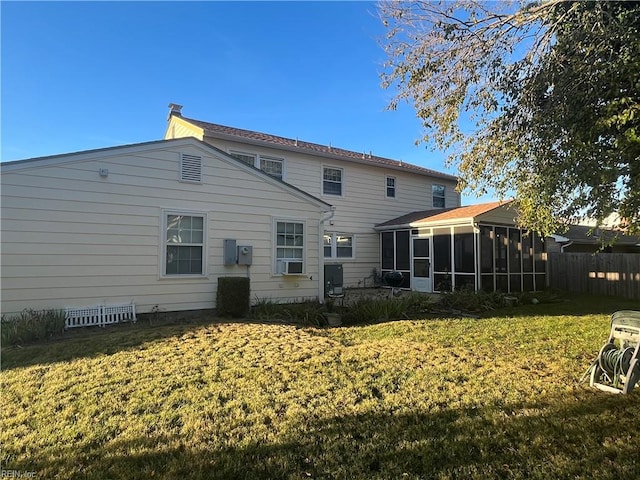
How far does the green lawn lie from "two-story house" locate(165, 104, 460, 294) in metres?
8.02

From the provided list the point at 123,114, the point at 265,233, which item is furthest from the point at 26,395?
the point at 123,114

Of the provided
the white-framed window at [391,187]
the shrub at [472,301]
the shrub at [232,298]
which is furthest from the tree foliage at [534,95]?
the white-framed window at [391,187]

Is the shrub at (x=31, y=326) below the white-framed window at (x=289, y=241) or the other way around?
below

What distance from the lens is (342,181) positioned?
15016mm

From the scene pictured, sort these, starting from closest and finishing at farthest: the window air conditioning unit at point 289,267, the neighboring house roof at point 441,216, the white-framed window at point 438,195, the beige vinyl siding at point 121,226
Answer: the beige vinyl siding at point 121,226 → the window air conditioning unit at point 289,267 → the neighboring house roof at point 441,216 → the white-framed window at point 438,195

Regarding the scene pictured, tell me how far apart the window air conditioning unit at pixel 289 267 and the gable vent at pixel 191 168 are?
2.94m

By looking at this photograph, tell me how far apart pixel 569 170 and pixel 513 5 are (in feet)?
A: 9.17

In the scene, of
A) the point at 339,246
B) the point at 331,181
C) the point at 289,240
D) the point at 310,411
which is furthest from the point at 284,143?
the point at 310,411

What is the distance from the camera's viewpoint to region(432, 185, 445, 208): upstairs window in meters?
18.0

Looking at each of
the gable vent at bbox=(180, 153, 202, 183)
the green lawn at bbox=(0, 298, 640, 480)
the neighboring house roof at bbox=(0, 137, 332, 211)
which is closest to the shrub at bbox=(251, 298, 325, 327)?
the green lawn at bbox=(0, 298, 640, 480)

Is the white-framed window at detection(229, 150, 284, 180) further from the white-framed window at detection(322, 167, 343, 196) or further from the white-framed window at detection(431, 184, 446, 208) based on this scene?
the white-framed window at detection(431, 184, 446, 208)

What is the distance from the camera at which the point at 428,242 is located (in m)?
13.8

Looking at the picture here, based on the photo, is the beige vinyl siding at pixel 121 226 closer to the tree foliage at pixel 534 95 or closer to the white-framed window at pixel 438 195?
the tree foliage at pixel 534 95

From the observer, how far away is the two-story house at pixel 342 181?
13125mm
